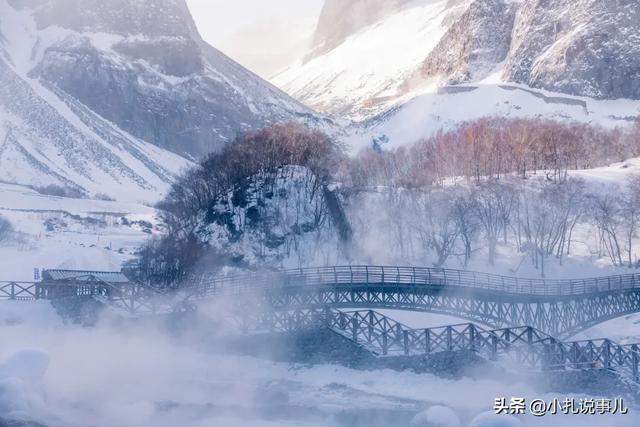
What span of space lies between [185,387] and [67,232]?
44354 mm

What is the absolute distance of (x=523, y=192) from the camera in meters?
72.8

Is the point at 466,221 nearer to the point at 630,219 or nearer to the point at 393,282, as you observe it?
the point at 630,219

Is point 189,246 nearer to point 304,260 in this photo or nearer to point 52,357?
point 304,260

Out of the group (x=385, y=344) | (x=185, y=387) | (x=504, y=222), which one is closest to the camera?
(x=185, y=387)

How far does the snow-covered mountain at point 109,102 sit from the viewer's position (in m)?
135

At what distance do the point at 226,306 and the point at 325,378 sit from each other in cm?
624

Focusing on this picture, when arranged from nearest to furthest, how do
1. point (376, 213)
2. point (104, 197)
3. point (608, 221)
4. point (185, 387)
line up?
1. point (185, 387)
2. point (608, 221)
3. point (376, 213)
4. point (104, 197)

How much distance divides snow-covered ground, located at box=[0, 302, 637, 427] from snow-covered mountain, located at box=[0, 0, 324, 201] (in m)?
90.2

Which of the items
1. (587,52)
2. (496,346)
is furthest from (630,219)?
(587,52)

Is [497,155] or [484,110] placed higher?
[484,110]

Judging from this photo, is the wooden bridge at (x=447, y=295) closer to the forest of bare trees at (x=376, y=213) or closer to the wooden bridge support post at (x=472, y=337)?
the wooden bridge support post at (x=472, y=337)

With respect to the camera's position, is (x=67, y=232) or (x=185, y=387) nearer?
(x=185, y=387)

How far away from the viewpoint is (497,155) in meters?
81.8

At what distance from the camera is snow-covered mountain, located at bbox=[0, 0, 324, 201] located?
135 m
